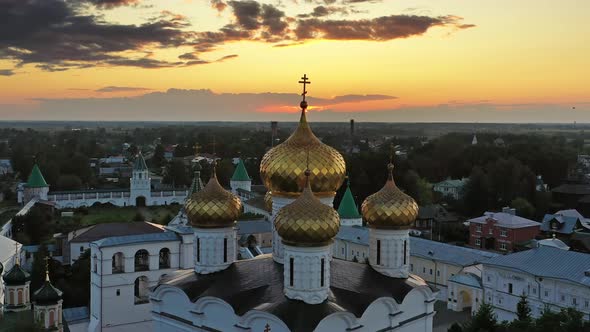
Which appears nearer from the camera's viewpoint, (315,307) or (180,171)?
(315,307)

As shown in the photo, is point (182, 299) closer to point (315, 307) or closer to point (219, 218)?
point (219, 218)

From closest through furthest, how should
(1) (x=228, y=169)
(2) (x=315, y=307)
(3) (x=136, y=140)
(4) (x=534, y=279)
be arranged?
(2) (x=315, y=307)
(4) (x=534, y=279)
(1) (x=228, y=169)
(3) (x=136, y=140)

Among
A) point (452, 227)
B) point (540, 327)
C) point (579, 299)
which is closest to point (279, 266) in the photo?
point (540, 327)

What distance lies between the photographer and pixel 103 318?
47.4ft

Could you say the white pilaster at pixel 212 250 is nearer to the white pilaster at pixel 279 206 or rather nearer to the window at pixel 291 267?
the white pilaster at pixel 279 206

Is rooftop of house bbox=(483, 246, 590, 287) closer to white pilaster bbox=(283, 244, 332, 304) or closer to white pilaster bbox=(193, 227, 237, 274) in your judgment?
white pilaster bbox=(283, 244, 332, 304)

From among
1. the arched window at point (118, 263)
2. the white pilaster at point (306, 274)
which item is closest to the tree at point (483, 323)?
the white pilaster at point (306, 274)

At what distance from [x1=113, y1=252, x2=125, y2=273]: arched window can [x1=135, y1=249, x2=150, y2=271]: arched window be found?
0.37 metres

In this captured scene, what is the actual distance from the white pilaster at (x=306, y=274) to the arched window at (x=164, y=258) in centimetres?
801

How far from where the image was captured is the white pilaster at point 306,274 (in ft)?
27.6

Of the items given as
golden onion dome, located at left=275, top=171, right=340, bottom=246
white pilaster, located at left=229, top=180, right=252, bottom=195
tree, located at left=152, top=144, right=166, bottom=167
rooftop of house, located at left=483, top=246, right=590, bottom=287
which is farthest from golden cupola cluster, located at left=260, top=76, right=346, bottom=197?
tree, located at left=152, top=144, right=166, bottom=167

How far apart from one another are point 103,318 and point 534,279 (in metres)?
11.2

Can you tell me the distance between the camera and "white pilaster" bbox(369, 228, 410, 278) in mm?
9953

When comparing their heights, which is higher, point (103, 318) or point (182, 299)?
point (182, 299)
